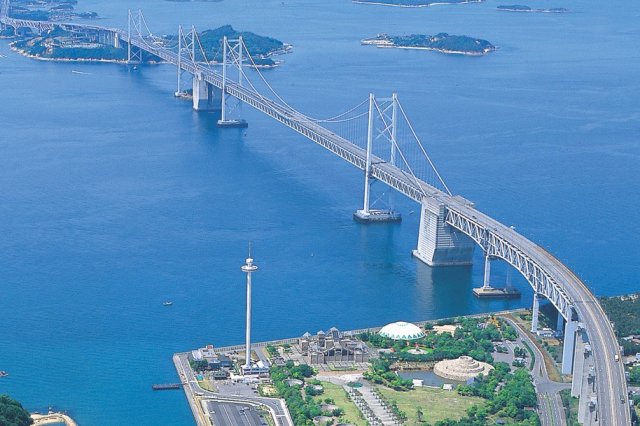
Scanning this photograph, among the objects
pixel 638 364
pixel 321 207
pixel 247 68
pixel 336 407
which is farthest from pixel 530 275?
pixel 247 68

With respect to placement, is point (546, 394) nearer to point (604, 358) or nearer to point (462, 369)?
point (604, 358)

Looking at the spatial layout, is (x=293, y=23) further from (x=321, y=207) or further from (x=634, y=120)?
(x=321, y=207)

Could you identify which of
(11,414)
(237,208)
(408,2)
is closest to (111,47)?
(237,208)

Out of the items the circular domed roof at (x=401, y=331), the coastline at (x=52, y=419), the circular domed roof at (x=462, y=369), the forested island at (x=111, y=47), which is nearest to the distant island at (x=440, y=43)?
the forested island at (x=111, y=47)

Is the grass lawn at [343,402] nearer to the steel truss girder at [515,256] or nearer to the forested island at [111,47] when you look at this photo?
the steel truss girder at [515,256]

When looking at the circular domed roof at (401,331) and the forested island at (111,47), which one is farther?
the forested island at (111,47)
